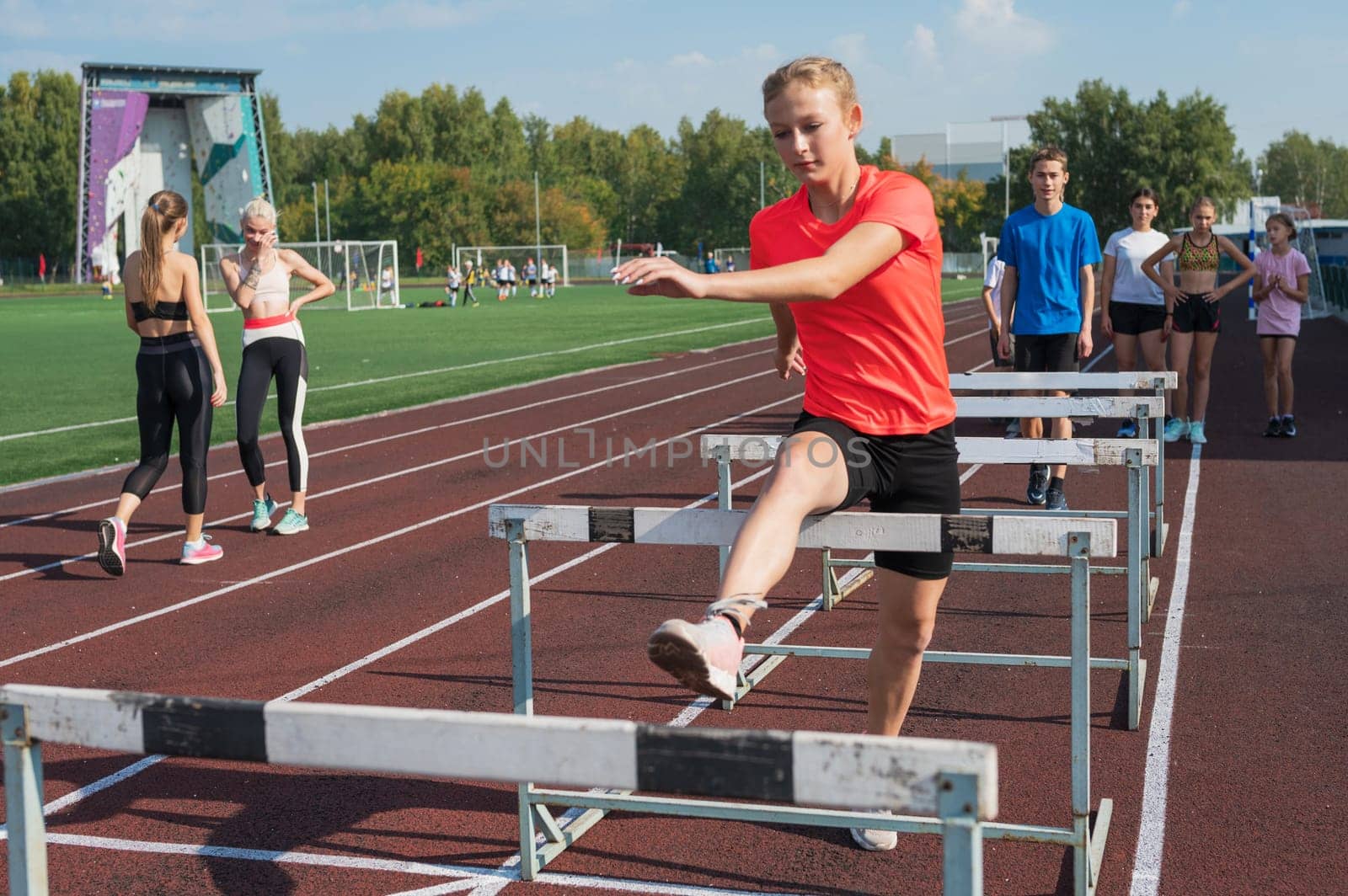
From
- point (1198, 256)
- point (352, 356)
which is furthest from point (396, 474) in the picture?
point (352, 356)

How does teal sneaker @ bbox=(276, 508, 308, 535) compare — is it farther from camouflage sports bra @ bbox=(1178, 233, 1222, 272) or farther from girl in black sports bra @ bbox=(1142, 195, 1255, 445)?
camouflage sports bra @ bbox=(1178, 233, 1222, 272)

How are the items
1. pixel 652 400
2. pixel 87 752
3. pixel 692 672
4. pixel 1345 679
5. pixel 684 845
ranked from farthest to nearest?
pixel 652 400 → pixel 1345 679 → pixel 87 752 → pixel 684 845 → pixel 692 672

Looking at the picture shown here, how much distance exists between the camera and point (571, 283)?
8300 centimetres

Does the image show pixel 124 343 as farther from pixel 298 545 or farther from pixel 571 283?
pixel 571 283

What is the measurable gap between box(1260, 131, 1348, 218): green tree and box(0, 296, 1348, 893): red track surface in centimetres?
16234

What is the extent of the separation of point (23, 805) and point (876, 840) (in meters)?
2.45

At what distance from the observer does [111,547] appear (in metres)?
7.68

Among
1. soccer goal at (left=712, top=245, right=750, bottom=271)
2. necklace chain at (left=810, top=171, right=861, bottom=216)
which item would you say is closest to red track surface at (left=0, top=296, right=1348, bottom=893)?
necklace chain at (left=810, top=171, right=861, bottom=216)

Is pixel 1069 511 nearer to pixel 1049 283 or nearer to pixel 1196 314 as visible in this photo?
pixel 1049 283

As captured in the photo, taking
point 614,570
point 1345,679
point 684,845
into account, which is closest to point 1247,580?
point 1345,679

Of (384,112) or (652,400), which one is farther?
(384,112)

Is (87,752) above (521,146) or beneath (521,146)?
beneath

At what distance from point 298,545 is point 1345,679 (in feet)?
19.5

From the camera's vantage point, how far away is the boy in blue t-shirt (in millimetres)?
8984
